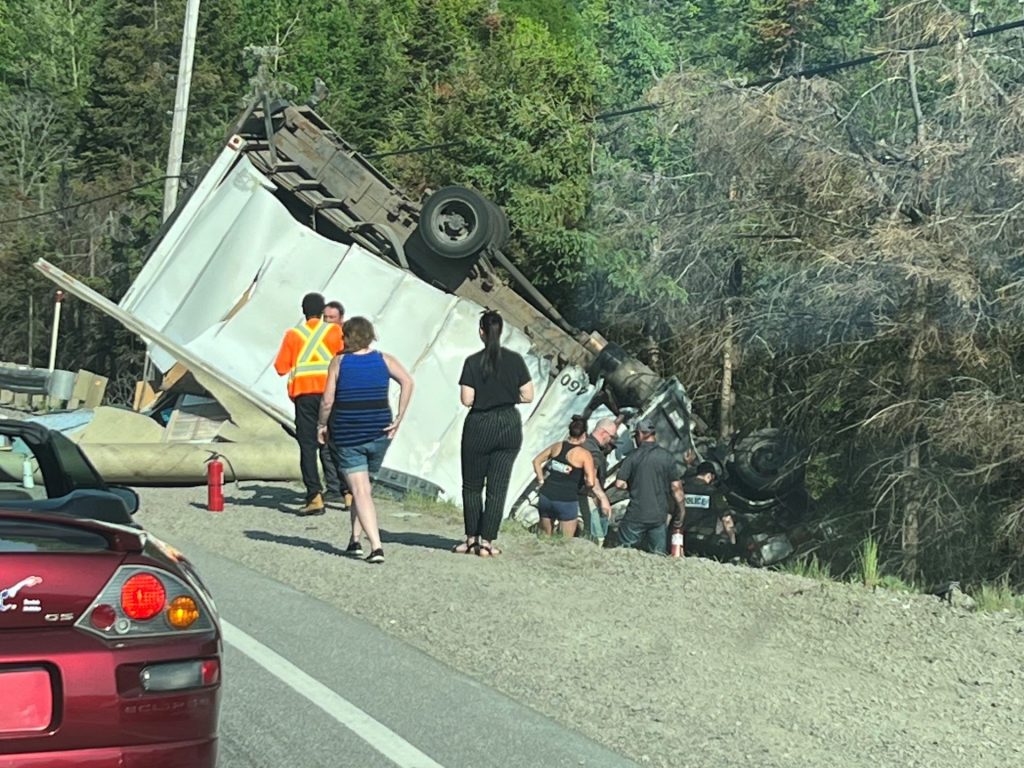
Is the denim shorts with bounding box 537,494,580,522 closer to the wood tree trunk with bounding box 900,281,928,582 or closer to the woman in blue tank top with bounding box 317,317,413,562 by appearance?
the woman in blue tank top with bounding box 317,317,413,562

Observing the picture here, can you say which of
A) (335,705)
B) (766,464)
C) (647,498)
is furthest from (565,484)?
(335,705)

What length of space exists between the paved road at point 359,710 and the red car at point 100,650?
164 cm

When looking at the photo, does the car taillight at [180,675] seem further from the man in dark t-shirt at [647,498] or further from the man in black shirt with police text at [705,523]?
the man in black shirt with police text at [705,523]

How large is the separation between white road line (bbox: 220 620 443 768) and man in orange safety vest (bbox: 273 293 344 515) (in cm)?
485

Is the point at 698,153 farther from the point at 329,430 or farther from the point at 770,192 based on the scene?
the point at 329,430

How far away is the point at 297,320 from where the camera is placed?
60.7ft

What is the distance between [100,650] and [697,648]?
4577mm

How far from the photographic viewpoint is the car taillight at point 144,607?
139 inches

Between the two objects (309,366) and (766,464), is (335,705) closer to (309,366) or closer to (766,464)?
(309,366)

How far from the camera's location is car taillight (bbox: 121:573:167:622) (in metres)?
3.60

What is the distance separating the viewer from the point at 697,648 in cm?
756

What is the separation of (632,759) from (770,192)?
14548 millimetres

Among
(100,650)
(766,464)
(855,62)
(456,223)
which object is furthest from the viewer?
(766,464)

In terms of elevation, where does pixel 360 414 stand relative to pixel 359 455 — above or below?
above
